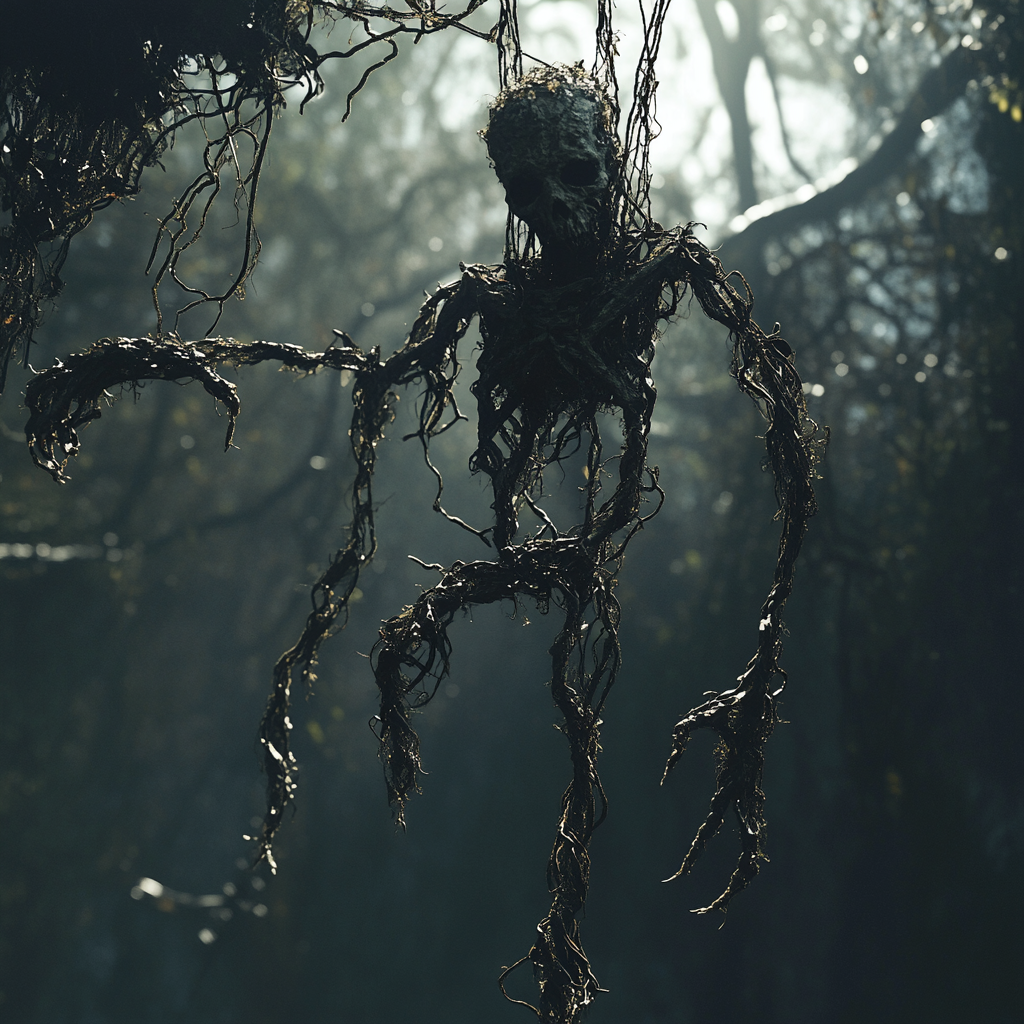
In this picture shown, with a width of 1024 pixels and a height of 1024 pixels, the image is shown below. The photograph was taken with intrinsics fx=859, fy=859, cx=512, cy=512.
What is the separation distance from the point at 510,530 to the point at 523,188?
47 centimetres

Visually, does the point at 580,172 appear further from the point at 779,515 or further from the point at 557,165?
the point at 779,515

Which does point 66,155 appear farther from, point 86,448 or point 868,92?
point 86,448

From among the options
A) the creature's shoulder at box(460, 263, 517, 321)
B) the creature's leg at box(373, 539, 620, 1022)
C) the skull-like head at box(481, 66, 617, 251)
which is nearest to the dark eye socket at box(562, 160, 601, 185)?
the skull-like head at box(481, 66, 617, 251)

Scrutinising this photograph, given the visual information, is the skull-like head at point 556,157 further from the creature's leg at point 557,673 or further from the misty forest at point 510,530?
the creature's leg at point 557,673

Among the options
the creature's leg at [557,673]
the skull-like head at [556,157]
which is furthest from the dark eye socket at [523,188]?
the creature's leg at [557,673]

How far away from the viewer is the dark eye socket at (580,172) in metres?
1.17

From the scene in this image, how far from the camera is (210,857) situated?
6828 millimetres

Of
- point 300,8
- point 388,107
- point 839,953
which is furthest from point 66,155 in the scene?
point 388,107

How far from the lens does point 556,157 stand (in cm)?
116

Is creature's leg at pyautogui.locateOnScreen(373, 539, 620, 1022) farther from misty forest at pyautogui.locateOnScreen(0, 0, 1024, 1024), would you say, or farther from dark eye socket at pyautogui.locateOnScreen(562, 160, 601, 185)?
dark eye socket at pyautogui.locateOnScreen(562, 160, 601, 185)

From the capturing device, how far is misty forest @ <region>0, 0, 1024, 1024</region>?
116cm

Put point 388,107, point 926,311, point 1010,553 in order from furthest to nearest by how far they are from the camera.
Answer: point 388,107
point 926,311
point 1010,553

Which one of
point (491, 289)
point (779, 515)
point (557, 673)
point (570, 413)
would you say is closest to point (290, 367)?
point (491, 289)

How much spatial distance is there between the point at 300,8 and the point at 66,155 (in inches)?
17.1
